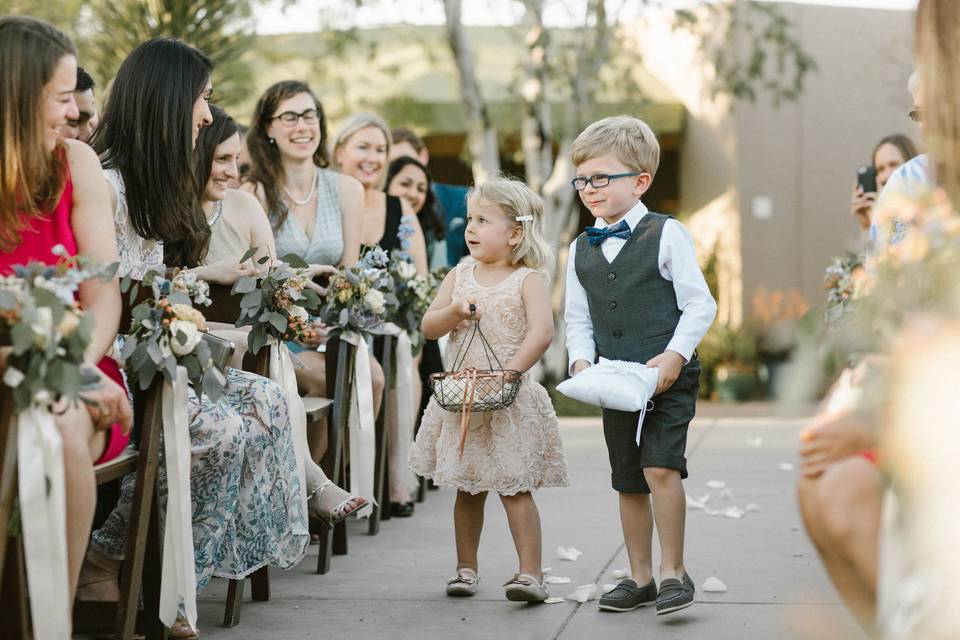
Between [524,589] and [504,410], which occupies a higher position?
[504,410]

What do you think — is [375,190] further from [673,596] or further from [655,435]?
[673,596]

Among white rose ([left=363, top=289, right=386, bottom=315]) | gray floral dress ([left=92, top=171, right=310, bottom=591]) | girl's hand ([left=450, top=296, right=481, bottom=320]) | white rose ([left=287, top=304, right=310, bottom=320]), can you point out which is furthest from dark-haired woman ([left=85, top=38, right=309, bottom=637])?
white rose ([left=363, top=289, right=386, bottom=315])

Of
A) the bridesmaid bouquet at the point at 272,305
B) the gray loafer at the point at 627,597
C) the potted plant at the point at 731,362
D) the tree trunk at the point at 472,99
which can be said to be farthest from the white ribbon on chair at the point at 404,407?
the potted plant at the point at 731,362

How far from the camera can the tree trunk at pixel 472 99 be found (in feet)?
40.4

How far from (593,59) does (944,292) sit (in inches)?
426

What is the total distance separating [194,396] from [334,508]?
774 millimetres

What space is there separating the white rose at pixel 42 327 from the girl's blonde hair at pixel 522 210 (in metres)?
2.19

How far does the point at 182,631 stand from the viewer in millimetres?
3977

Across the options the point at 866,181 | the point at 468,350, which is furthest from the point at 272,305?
the point at 866,181

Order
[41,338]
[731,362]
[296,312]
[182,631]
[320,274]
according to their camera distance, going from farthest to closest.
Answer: [731,362] < [320,274] < [296,312] < [182,631] < [41,338]

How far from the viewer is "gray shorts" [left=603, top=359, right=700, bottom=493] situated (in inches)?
173

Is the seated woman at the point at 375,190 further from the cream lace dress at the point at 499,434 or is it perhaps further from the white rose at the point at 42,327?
the white rose at the point at 42,327

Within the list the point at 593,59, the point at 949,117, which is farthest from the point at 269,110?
the point at 593,59

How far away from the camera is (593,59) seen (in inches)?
512
